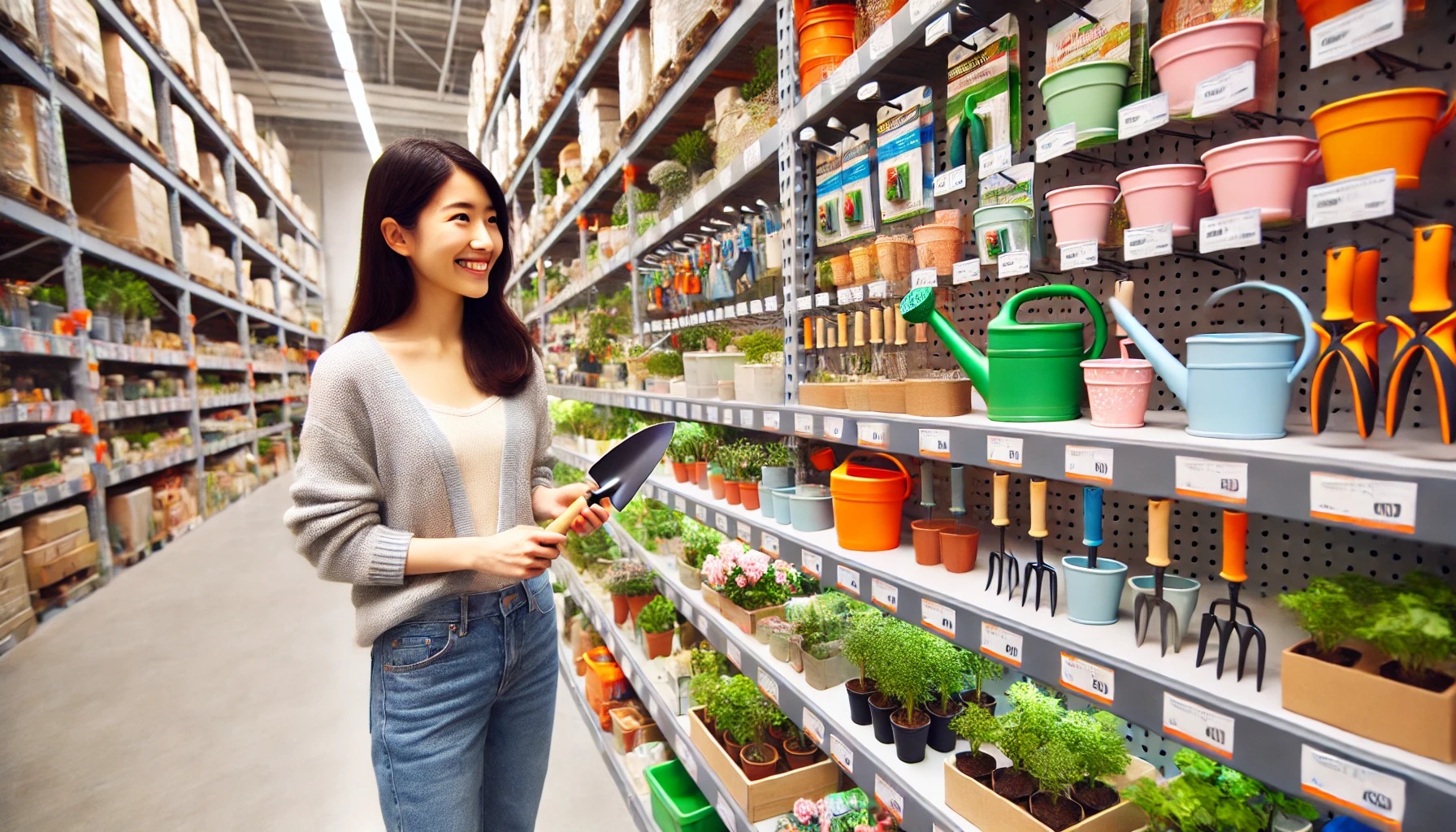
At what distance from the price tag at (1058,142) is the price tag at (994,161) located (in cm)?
11

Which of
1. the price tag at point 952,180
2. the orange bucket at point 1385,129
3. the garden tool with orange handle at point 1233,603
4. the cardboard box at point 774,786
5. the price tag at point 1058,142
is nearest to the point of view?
the orange bucket at point 1385,129

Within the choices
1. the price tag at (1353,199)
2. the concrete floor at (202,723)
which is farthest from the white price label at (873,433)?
the concrete floor at (202,723)

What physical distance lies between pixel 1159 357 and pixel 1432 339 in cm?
30

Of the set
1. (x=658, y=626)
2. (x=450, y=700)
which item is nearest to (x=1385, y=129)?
(x=450, y=700)

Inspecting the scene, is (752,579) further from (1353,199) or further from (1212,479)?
(1353,199)

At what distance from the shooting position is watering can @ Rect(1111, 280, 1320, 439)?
865mm

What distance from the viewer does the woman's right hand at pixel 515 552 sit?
121cm

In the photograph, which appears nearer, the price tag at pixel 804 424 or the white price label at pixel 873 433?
the white price label at pixel 873 433

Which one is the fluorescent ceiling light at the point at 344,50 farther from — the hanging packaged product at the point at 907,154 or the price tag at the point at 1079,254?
the price tag at the point at 1079,254

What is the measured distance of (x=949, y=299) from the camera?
1.85 meters

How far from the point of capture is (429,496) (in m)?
1.27

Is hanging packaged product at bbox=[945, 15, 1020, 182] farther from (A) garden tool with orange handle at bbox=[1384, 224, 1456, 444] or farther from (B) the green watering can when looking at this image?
(A) garden tool with orange handle at bbox=[1384, 224, 1456, 444]

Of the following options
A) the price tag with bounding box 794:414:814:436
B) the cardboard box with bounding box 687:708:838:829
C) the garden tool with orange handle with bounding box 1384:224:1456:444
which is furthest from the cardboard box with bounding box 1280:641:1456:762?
the cardboard box with bounding box 687:708:838:829

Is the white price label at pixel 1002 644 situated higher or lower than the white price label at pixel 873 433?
lower
